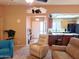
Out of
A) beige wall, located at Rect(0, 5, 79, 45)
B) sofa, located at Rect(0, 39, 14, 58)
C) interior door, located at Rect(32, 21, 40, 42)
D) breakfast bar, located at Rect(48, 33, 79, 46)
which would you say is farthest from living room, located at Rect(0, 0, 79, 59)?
interior door, located at Rect(32, 21, 40, 42)

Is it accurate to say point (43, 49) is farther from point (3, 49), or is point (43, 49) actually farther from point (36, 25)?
point (36, 25)

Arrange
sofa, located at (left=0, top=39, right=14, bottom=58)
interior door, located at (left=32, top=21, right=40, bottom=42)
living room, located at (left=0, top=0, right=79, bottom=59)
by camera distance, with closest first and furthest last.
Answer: sofa, located at (left=0, top=39, right=14, bottom=58) → living room, located at (left=0, top=0, right=79, bottom=59) → interior door, located at (left=32, top=21, right=40, bottom=42)

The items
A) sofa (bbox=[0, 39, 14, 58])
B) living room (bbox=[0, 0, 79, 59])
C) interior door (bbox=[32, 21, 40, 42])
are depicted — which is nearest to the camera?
sofa (bbox=[0, 39, 14, 58])

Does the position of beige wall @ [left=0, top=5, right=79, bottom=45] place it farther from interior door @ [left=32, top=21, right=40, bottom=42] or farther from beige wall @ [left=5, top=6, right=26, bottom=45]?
interior door @ [left=32, top=21, right=40, bottom=42]

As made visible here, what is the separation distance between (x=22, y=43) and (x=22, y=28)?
1036 millimetres

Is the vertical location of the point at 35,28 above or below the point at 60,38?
above

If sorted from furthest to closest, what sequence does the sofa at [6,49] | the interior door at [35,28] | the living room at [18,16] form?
the interior door at [35,28], the living room at [18,16], the sofa at [6,49]

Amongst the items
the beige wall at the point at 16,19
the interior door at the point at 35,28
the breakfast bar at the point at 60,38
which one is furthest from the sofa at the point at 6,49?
the interior door at the point at 35,28

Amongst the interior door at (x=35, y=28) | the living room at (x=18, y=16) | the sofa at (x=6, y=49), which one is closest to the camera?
the sofa at (x=6, y=49)

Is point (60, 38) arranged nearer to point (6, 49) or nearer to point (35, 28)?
point (6, 49)

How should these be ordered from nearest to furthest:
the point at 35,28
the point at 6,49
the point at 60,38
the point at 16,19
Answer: the point at 6,49 → the point at 16,19 → the point at 60,38 → the point at 35,28

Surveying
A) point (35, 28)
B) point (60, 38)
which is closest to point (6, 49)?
point (60, 38)

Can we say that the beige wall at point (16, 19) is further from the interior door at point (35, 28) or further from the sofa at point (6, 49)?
the interior door at point (35, 28)

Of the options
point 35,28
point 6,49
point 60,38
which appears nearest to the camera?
point 6,49
